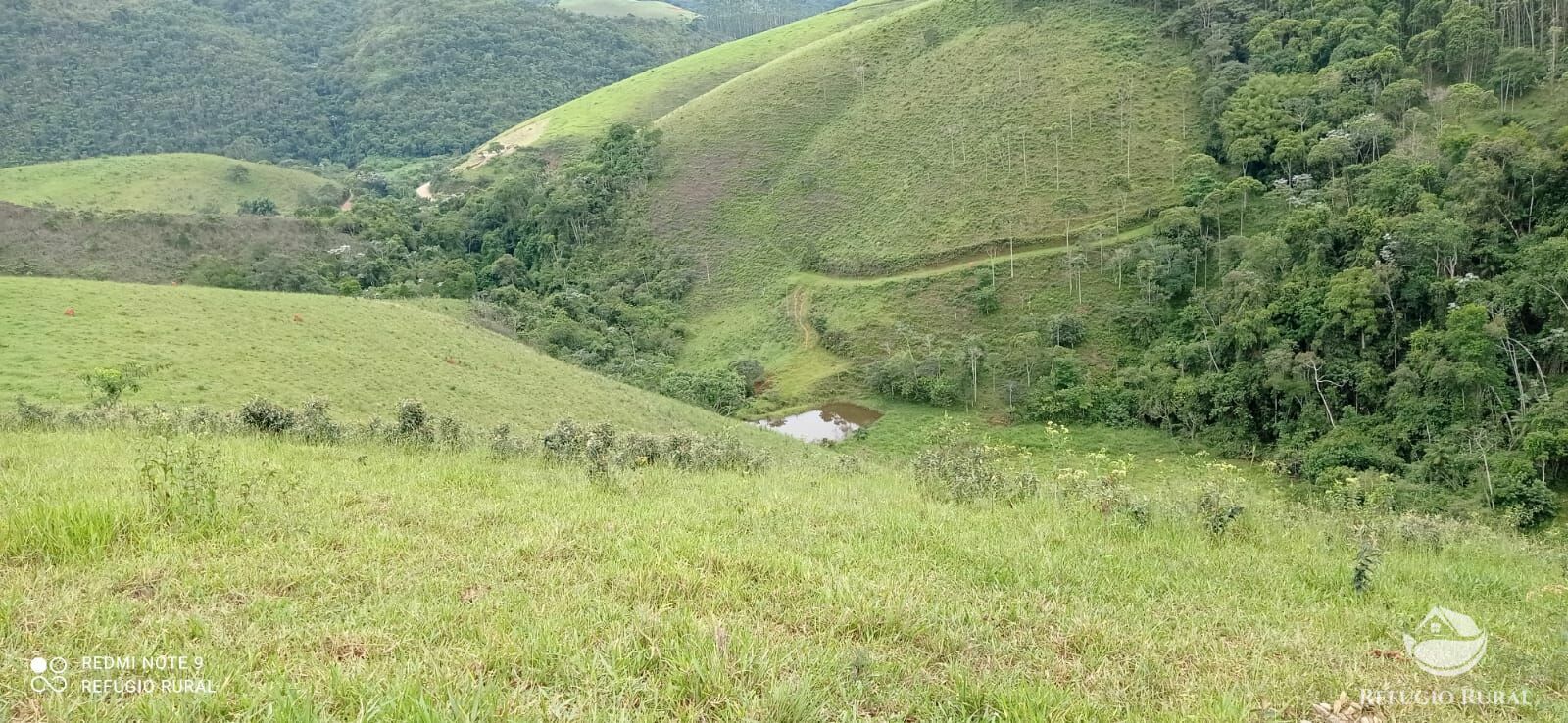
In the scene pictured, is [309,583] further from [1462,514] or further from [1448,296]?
[1448,296]

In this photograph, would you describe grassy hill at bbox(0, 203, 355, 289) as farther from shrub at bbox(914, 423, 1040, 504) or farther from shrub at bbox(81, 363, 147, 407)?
shrub at bbox(914, 423, 1040, 504)

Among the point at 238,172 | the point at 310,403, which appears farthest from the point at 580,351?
the point at 238,172

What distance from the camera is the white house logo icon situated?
15.0 feet

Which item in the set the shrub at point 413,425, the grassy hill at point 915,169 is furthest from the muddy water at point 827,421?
the shrub at point 413,425

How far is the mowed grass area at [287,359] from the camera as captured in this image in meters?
28.7

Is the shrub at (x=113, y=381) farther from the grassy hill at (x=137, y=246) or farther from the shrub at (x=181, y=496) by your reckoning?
the grassy hill at (x=137, y=246)

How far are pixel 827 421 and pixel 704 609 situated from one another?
48.9 meters

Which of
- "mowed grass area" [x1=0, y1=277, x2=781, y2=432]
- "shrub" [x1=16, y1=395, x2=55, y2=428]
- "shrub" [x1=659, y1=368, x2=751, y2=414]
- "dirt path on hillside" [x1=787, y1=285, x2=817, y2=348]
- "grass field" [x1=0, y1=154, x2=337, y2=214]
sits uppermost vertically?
"grass field" [x1=0, y1=154, x2=337, y2=214]

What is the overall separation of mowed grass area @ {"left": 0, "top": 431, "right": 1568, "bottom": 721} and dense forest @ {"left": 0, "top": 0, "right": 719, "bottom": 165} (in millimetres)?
164653

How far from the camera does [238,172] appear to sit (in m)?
105

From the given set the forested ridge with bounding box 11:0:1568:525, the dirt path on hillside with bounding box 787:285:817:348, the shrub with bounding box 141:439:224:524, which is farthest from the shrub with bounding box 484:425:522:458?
the dirt path on hillside with bounding box 787:285:817:348

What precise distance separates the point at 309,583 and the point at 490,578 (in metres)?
1.12

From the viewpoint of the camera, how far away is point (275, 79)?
172250mm

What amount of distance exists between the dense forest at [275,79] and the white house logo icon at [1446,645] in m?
169
